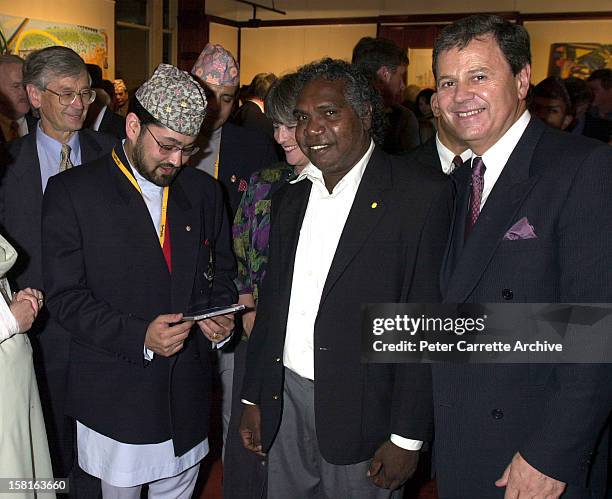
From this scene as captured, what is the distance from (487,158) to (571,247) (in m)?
0.37

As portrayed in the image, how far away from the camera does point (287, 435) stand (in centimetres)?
211

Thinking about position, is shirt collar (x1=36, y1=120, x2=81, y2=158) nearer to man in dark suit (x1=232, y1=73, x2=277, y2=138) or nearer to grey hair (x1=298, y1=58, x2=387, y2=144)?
grey hair (x1=298, y1=58, x2=387, y2=144)

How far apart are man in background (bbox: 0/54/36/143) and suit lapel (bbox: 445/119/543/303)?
342cm

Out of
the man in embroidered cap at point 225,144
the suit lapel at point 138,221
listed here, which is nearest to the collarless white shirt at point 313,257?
the suit lapel at point 138,221

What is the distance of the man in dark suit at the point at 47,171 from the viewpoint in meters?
2.77

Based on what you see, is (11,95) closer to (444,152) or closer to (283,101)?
(283,101)

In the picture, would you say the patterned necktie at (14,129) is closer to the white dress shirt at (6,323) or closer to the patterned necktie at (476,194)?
the white dress shirt at (6,323)

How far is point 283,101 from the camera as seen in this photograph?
2459mm

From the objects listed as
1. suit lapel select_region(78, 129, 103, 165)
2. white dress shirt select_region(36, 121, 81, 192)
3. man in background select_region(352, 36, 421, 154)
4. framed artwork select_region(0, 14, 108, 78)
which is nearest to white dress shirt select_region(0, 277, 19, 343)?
white dress shirt select_region(36, 121, 81, 192)

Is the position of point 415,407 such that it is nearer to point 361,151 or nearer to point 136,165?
point 361,151

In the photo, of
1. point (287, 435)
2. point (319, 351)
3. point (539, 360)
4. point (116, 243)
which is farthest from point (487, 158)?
point (116, 243)

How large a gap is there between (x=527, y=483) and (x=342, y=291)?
672 mm

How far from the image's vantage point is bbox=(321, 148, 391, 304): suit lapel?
187cm

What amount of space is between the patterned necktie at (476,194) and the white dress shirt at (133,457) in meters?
1.03
